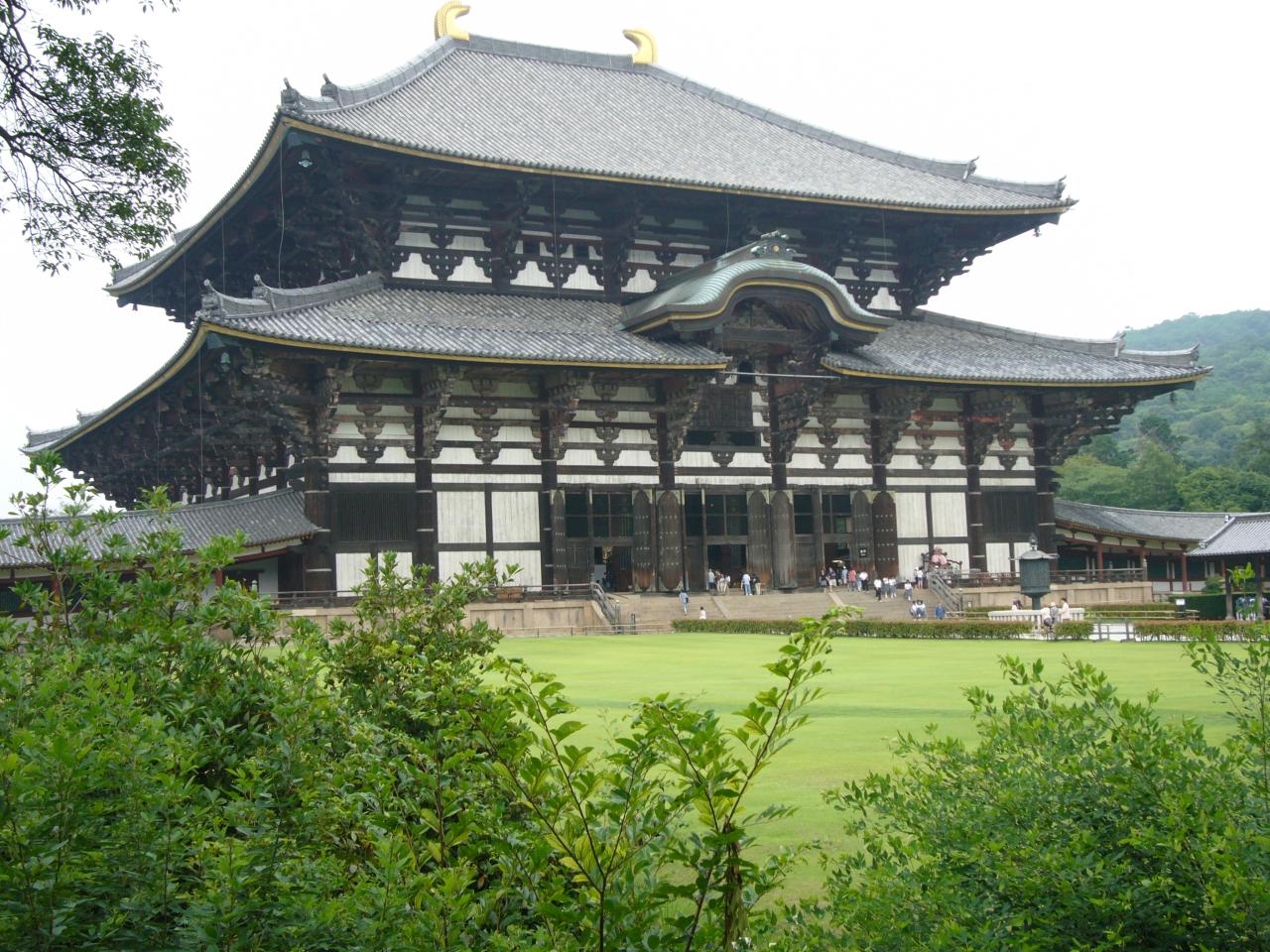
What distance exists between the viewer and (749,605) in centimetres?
3766

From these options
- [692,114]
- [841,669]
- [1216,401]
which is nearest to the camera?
[841,669]

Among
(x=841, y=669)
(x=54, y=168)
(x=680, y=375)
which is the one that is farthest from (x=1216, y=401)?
(x=54, y=168)

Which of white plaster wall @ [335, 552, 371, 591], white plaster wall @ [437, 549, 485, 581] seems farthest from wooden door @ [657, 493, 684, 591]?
white plaster wall @ [335, 552, 371, 591]

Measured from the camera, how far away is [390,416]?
34812 millimetres

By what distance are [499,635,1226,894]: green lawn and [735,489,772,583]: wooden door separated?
28.2 feet

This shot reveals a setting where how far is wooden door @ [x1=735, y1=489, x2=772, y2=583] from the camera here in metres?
40.1

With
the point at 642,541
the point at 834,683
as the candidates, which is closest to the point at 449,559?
the point at 642,541

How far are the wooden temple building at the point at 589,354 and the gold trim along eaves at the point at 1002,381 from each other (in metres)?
0.15

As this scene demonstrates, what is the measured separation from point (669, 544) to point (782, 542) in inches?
155

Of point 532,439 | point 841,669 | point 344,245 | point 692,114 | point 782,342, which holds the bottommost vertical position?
point 841,669

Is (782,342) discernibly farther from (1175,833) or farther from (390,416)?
(1175,833)

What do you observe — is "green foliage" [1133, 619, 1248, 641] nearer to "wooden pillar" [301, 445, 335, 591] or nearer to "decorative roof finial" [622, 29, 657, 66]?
"wooden pillar" [301, 445, 335, 591]

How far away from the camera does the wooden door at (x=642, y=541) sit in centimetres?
3819

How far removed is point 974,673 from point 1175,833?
49.3 feet
